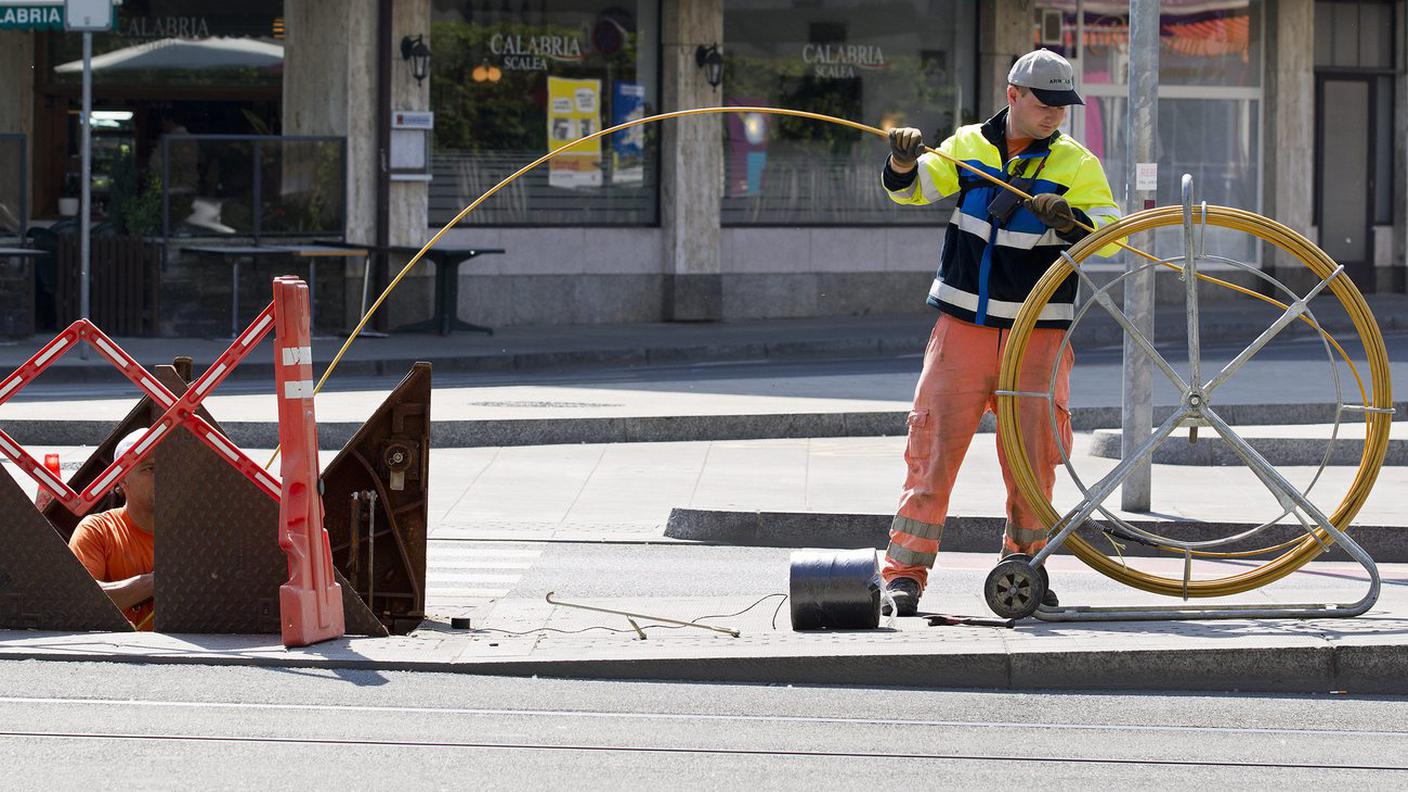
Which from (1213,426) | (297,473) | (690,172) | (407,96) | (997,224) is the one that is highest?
(407,96)

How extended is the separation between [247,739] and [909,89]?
1806 cm

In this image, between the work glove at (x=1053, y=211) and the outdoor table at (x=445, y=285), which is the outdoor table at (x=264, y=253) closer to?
the outdoor table at (x=445, y=285)

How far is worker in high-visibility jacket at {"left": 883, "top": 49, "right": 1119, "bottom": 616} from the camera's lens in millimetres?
7176

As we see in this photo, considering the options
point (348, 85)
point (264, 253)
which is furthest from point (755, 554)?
point (348, 85)

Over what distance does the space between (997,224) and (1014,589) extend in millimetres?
1208

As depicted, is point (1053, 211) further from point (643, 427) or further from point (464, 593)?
point (643, 427)

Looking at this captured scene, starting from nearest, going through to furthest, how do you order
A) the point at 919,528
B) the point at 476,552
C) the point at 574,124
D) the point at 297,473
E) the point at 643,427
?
the point at 297,473 < the point at 919,528 < the point at 476,552 < the point at 643,427 < the point at 574,124

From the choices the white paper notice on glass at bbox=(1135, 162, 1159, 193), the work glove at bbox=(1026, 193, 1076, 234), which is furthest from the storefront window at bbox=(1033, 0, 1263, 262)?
the work glove at bbox=(1026, 193, 1076, 234)

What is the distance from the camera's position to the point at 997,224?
7.22 metres

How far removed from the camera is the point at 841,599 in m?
6.95

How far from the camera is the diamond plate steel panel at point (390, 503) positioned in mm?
7227

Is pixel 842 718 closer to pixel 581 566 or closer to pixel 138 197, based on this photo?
pixel 581 566

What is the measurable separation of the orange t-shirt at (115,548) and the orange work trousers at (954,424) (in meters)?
2.50

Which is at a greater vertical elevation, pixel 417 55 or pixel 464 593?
pixel 417 55
